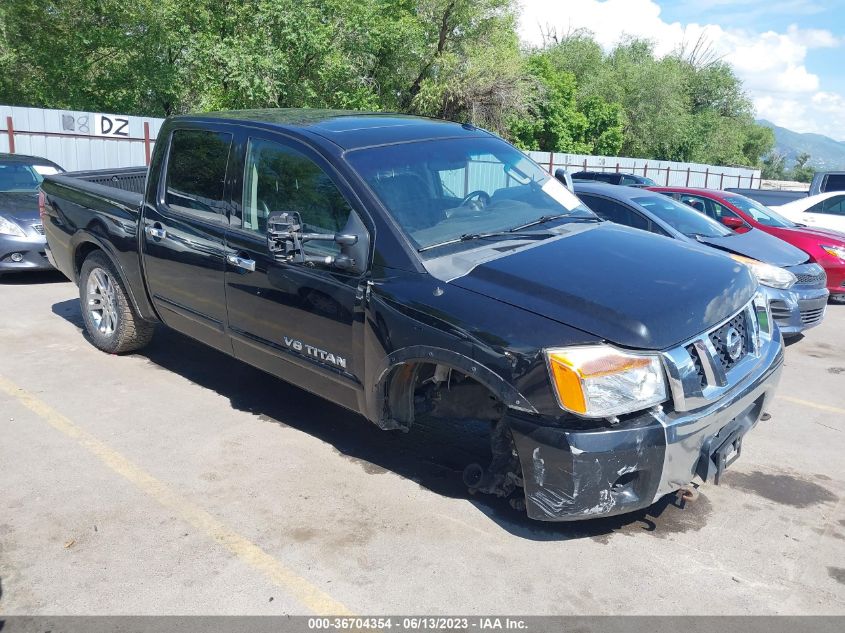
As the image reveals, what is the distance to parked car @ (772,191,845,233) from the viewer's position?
12141 mm

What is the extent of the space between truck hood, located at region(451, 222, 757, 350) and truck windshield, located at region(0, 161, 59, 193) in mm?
8148

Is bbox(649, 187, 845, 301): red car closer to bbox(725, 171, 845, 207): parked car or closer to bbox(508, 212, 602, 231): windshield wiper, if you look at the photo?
bbox(725, 171, 845, 207): parked car

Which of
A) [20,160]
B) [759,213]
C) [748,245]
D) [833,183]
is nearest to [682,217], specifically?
[748,245]

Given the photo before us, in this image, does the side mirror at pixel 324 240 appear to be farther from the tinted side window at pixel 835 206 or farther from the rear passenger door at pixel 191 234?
the tinted side window at pixel 835 206

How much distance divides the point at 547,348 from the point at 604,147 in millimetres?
44651

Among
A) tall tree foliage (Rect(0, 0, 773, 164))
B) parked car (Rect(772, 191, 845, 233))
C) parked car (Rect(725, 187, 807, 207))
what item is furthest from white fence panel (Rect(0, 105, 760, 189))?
parked car (Rect(772, 191, 845, 233))

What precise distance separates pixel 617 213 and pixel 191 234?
15.5 ft

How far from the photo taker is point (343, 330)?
396cm

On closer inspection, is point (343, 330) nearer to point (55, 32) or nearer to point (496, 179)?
point (496, 179)

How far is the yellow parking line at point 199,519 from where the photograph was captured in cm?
315

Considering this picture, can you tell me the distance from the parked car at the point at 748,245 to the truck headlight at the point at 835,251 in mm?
1922

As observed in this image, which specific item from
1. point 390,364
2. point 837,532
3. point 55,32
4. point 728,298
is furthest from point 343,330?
point 55,32

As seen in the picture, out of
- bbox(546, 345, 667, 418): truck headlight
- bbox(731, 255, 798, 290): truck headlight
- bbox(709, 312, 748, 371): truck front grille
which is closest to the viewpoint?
bbox(546, 345, 667, 418): truck headlight

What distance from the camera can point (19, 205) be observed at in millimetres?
8961
